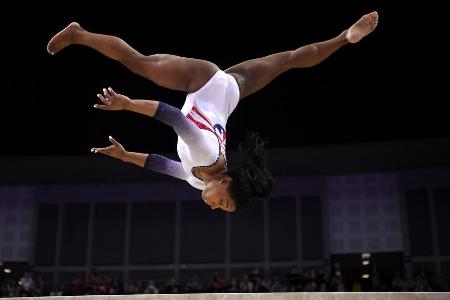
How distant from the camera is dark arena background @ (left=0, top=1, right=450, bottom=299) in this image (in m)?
10.1

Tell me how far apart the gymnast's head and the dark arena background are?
17.3 ft

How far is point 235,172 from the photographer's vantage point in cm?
406

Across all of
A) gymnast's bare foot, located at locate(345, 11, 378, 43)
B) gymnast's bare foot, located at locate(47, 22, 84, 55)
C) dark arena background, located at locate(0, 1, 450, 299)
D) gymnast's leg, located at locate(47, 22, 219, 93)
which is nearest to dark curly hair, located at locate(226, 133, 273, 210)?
gymnast's leg, located at locate(47, 22, 219, 93)

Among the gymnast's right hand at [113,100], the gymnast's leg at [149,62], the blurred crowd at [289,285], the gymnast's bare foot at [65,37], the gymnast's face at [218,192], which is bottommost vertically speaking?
the blurred crowd at [289,285]

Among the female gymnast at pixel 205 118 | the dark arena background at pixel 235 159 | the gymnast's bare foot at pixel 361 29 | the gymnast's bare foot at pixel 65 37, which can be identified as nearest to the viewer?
the female gymnast at pixel 205 118

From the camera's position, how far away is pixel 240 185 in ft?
13.2

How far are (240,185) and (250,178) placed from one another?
0.09m

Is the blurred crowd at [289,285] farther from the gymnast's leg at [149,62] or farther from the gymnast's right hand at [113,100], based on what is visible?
the gymnast's right hand at [113,100]

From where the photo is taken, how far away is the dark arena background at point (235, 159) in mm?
10102

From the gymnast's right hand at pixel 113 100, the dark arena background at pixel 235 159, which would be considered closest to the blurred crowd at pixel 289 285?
the dark arena background at pixel 235 159

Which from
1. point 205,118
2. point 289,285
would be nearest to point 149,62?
point 205,118

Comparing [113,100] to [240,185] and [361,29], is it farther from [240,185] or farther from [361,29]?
[361,29]

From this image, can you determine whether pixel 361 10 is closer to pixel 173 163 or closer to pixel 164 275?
pixel 173 163

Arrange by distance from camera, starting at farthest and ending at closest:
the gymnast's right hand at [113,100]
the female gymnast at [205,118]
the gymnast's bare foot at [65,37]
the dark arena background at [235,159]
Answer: the dark arena background at [235,159] → the gymnast's bare foot at [65,37] → the female gymnast at [205,118] → the gymnast's right hand at [113,100]
